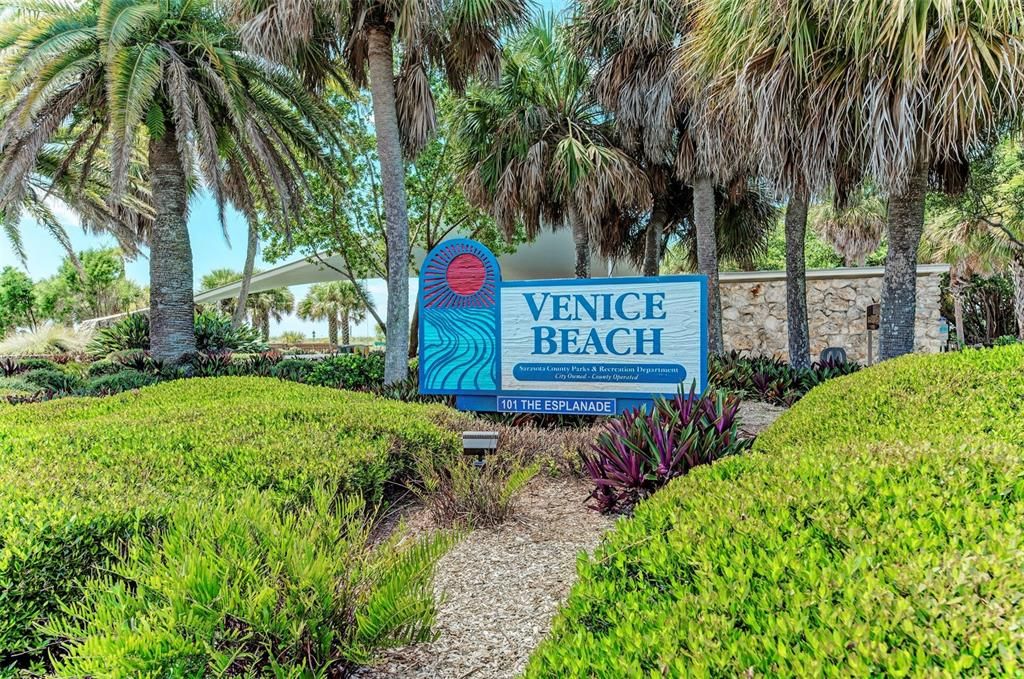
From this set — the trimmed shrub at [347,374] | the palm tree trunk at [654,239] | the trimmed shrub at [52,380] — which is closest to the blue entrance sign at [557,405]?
the trimmed shrub at [347,374]

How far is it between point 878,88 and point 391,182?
21.2 ft

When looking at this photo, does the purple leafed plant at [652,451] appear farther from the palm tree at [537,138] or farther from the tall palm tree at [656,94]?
the palm tree at [537,138]

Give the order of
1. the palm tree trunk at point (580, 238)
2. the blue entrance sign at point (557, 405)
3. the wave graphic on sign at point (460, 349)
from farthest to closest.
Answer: the palm tree trunk at point (580, 238) → the wave graphic on sign at point (460, 349) → the blue entrance sign at point (557, 405)

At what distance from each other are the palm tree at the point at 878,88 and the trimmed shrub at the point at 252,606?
648cm

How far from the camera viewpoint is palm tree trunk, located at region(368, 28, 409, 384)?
8992 millimetres

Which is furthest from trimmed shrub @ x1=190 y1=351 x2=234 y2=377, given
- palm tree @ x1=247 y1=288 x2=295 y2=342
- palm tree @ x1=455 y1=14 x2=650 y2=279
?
palm tree @ x1=247 y1=288 x2=295 y2=342

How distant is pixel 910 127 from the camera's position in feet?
19.4

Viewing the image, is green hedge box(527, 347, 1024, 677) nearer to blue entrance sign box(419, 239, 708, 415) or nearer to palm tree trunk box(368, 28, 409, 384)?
blue entrance sign box(419, 239, 708, 415)

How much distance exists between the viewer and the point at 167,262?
1016 centimetres

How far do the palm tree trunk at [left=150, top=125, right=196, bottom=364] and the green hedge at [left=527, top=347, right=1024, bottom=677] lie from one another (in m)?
10.0

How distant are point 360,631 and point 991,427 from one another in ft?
11.0

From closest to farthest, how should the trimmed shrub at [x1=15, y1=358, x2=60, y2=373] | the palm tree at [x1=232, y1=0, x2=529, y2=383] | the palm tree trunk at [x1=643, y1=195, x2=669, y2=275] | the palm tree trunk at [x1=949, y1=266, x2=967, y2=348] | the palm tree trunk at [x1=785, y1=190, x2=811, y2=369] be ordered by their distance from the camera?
1. the palm tree at [x1=232, y1=0, x2=529, y2=383]
2. the palm tree trunk at [x1=785, y1=190, x2=811, y2=369]
3. the trimmed shrub at [x1=15, y1=358, x2=60, y2=373]
4. the palm tree trunk at [x1=643, y1=195, x2=669, y2=275]
5. the palm tree trunk at [x1=949, y1=266, x2=967, y2=348]

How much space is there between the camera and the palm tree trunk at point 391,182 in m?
8.99

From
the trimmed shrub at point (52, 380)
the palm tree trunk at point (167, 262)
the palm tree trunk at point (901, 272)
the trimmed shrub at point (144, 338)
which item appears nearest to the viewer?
the palm tree trunk at point (901, 272)
